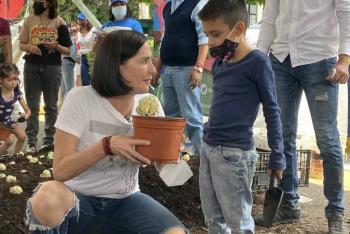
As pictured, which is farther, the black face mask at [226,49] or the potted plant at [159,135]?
the black face mask at [226,49]

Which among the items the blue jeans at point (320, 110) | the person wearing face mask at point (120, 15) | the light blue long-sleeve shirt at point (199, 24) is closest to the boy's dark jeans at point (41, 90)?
the person wearing face mask at point (120, 15)

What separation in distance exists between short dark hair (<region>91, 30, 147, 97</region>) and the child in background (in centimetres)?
394

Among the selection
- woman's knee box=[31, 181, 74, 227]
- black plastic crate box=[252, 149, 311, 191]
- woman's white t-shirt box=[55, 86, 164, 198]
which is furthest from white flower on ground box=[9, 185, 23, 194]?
black plastic crate box=[252, 149, 311, 191]

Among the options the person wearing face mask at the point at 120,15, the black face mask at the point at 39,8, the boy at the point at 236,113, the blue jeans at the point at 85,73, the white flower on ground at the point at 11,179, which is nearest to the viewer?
the boy at the point at 236,113

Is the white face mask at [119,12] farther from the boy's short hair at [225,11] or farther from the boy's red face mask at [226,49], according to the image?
the boy's red face mask at [226,49]

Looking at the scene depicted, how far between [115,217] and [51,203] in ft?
1.11

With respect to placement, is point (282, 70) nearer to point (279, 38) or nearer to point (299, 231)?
point (279, 38)

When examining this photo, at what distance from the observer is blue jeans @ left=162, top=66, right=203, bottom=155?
4391mm

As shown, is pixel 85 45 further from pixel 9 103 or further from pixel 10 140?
pixel 10 140

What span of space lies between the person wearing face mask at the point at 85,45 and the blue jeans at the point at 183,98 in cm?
201

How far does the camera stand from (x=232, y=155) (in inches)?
111

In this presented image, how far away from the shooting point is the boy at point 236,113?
2807 millimetres

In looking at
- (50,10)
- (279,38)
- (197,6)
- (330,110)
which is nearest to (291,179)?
(330,110)

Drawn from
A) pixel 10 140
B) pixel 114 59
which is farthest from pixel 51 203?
pixel 10 140
